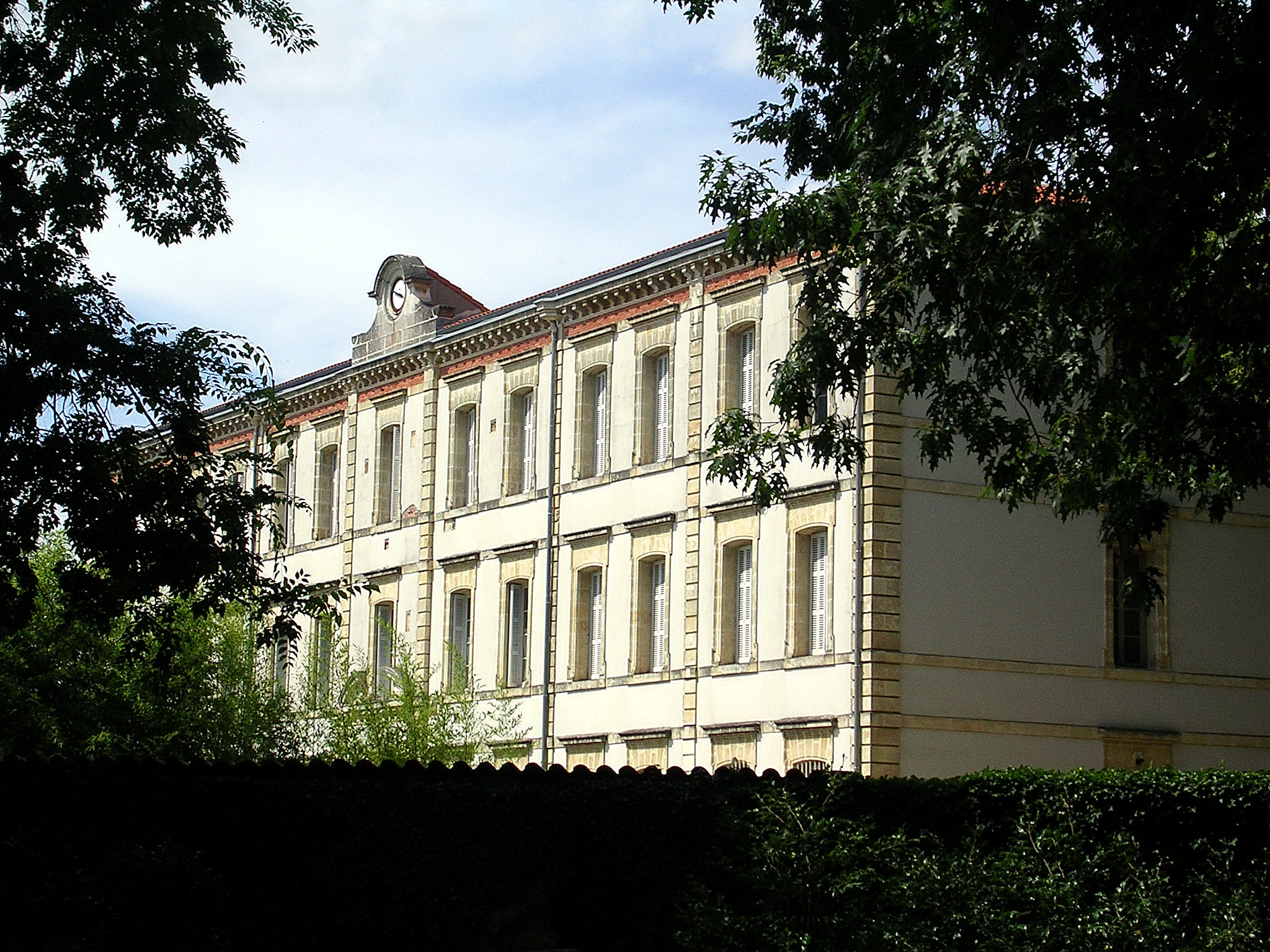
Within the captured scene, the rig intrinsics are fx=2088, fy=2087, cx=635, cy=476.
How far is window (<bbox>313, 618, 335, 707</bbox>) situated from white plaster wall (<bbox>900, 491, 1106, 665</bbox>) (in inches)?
510

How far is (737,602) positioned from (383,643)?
1241 cm

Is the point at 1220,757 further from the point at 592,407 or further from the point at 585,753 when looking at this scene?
→ the point at 592,407

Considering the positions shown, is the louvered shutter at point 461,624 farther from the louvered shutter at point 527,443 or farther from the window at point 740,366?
the window at point 740,366

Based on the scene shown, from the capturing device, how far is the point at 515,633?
42.8m

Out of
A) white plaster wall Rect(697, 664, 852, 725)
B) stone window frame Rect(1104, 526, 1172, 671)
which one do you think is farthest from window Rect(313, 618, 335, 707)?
stone window frame Rect(1104, 526, 1172, 671)

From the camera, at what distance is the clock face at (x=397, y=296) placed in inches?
1881

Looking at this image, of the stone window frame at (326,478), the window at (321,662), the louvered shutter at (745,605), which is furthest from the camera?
the stone window frame at (326,478)

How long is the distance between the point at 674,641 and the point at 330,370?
15.0 meters

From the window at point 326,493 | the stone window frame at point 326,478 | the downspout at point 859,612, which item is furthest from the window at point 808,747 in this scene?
the window at point 326,493

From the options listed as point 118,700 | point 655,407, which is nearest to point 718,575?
point 655,407

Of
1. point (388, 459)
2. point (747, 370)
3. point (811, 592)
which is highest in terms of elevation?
point (747, 370)

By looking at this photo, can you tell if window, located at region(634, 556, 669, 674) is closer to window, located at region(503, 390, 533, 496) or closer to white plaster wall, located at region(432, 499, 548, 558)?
white plaster wall, located at region(432, 499, 548, 558)

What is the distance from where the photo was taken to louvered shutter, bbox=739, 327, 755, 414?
123 feet

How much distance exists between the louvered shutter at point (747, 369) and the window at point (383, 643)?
1158cm
